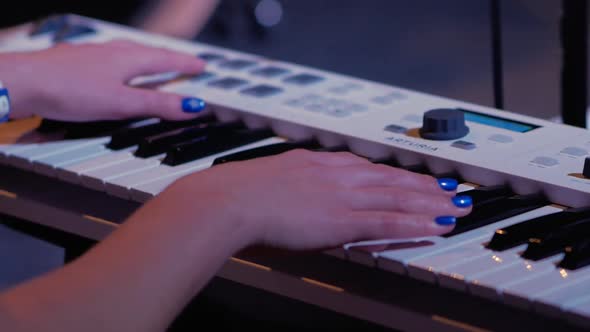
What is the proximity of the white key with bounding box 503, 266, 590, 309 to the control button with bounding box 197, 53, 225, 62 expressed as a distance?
2.44ft

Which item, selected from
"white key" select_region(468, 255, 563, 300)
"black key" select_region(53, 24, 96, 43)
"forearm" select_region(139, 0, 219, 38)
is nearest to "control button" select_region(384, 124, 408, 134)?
"white key" select_region(468, 255, 563, 300)

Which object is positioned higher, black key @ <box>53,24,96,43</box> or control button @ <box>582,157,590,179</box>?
black key @ <box>53,24,96,43</box>

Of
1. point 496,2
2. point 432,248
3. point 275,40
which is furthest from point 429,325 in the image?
point 275,40

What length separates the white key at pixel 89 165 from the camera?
1.05 m

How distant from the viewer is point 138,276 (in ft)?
2.38

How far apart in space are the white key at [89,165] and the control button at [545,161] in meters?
0.48

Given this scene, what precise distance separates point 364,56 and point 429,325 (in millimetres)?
1636

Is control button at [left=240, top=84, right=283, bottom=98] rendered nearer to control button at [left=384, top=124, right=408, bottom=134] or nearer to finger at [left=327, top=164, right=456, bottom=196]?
control button at [left=384, top=124, right=408, bottom=134]

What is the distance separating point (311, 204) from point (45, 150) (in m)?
0.48

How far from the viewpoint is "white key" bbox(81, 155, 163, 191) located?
1.02 meters

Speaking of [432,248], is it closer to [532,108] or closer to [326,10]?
[532,108]

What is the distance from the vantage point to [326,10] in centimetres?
276

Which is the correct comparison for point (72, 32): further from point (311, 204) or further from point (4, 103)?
point (311, 204)

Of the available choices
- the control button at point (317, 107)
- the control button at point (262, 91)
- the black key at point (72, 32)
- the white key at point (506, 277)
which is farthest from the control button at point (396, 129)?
the black key at point (72, 32)
